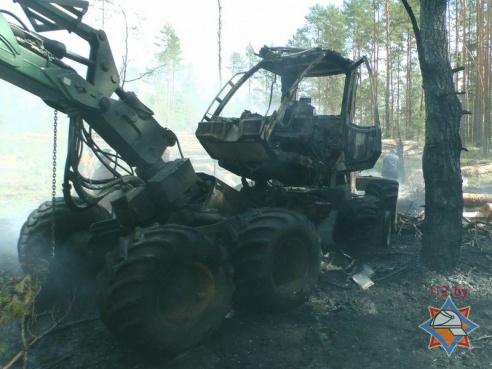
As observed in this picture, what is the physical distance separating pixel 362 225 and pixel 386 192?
1.51 meters

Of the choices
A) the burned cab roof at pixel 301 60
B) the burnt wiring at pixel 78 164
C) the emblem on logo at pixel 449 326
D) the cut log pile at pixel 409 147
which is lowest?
the emblem on logo at pixel 449 326

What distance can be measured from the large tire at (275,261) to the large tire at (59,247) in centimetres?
188

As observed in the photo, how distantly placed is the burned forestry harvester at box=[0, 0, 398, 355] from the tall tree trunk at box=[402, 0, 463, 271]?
3.09 feet

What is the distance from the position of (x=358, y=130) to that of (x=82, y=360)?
4867mm

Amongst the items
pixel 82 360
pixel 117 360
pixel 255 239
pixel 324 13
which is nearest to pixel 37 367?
pixel 82 360

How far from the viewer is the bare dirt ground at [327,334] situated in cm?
367

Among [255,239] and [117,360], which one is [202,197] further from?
[117,360]

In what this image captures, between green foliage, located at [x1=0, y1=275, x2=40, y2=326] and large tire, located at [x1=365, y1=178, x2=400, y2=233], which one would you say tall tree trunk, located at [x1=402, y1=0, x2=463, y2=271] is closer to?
large tire, located at [x1=365, y1=178, x2=400, y2=233]

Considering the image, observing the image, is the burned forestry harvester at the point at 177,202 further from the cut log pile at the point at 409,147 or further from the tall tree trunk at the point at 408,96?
the tall tree trunk at the point at 408,96

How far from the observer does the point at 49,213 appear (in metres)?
5.37

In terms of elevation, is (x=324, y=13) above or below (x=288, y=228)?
above

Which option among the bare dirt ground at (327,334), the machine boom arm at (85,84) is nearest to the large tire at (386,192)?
the bare dirt ground at (327,334)

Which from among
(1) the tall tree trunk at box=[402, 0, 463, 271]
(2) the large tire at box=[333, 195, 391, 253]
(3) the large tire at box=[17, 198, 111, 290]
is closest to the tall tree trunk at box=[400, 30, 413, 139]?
(2) the large tire at box=[333, 195, 391, 253]

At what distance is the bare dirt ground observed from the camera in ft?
12.0
